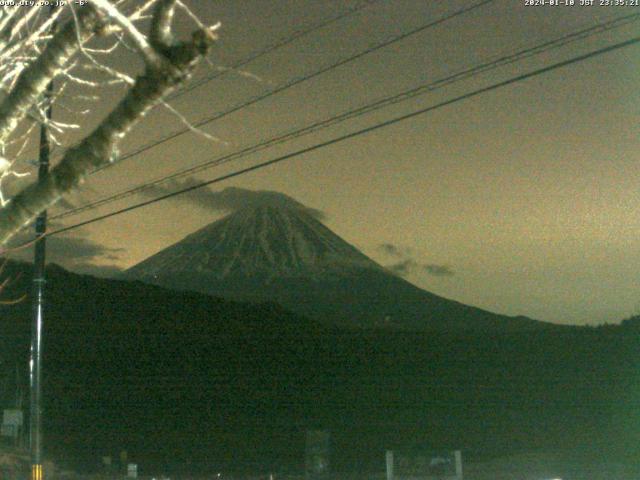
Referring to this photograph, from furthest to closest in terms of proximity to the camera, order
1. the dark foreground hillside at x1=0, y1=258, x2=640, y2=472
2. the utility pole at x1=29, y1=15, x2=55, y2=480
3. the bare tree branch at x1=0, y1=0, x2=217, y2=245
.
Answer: the dark foreground hillside at x1=0, y1=258, x2=640, y2=472, the utility pole at x1=29, y1=15, x2=55, y2=480, the bare tree branch at x1=0, y1=0, x2=217, y2=245

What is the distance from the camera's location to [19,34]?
6582mm

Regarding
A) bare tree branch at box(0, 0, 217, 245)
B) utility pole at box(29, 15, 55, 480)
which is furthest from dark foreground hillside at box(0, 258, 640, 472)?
bare tree branch at box(0, 0, 217, 245)

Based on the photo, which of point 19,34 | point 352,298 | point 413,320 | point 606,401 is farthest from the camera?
point 352,298

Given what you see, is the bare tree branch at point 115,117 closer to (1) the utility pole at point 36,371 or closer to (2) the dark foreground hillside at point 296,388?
(1) the utility pole at point 36,371

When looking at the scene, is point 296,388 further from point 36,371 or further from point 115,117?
point 115,117

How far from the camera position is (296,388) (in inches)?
2243

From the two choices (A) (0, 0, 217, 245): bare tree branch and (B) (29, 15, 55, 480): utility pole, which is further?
(B) (29, 15, 55, 480): utility pole

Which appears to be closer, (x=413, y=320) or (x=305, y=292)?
(x=413, y=320)

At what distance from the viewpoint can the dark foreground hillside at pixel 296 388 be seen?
1816 inches

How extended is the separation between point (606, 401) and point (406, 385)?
13.9 meters

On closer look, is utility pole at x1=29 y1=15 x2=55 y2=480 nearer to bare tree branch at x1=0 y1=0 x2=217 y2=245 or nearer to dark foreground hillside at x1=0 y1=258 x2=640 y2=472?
bare tree branch at x1=0 y1=0 x2=217 y2=245

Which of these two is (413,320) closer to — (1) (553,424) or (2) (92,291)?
(2) (92,291)

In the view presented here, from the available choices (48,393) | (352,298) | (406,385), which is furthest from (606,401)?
(352,298)

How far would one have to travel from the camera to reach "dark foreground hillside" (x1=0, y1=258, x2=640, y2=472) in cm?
4612
